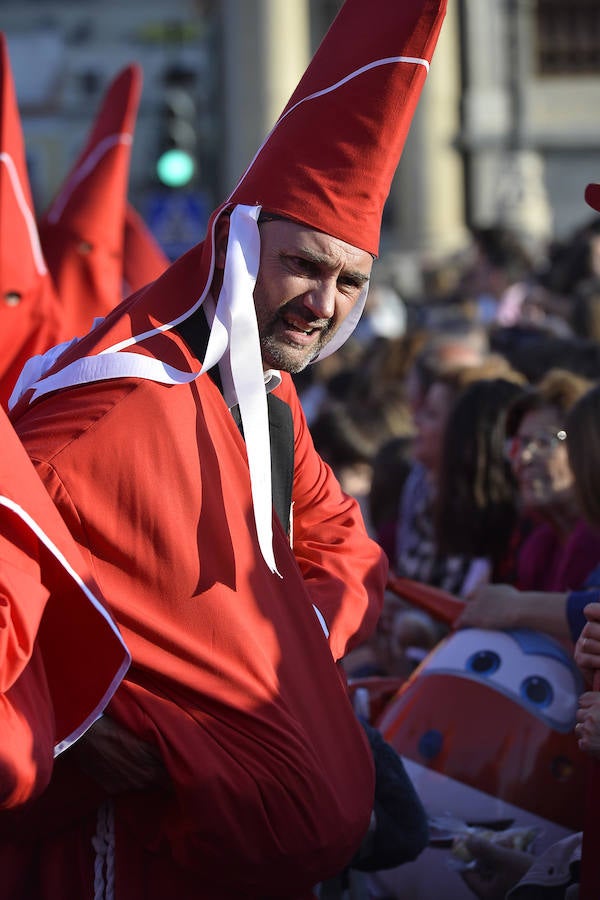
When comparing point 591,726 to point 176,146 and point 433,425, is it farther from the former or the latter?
point 176,146

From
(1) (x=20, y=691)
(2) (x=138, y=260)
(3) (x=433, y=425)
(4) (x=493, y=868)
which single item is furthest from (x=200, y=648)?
(2) (x=138, y=260)

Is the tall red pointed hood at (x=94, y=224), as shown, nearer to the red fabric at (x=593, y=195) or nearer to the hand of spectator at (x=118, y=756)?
the red fabric at (x=593, y=195)

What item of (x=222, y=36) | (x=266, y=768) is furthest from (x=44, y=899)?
(x=222, y=36)

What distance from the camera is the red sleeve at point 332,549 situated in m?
2.94

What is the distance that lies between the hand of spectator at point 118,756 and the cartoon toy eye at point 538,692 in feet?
3.77

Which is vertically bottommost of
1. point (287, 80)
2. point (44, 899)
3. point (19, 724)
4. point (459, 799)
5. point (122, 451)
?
point (287, 80)

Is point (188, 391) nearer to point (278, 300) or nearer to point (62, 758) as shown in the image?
point (278, 300)

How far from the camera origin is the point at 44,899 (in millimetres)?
2650

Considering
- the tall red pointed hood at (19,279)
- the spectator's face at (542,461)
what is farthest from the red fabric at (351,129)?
the tall red pointed hood at (19,279)

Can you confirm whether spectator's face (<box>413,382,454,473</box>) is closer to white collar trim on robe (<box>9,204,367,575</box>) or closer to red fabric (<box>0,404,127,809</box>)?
white collar trim on robe (<box>9,204,367,575</box>)

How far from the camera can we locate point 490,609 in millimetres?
3635

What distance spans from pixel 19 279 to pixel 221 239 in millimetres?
1885

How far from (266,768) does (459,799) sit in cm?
101

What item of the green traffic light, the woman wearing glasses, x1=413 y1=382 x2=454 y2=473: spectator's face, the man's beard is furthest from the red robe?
the green traffic light
